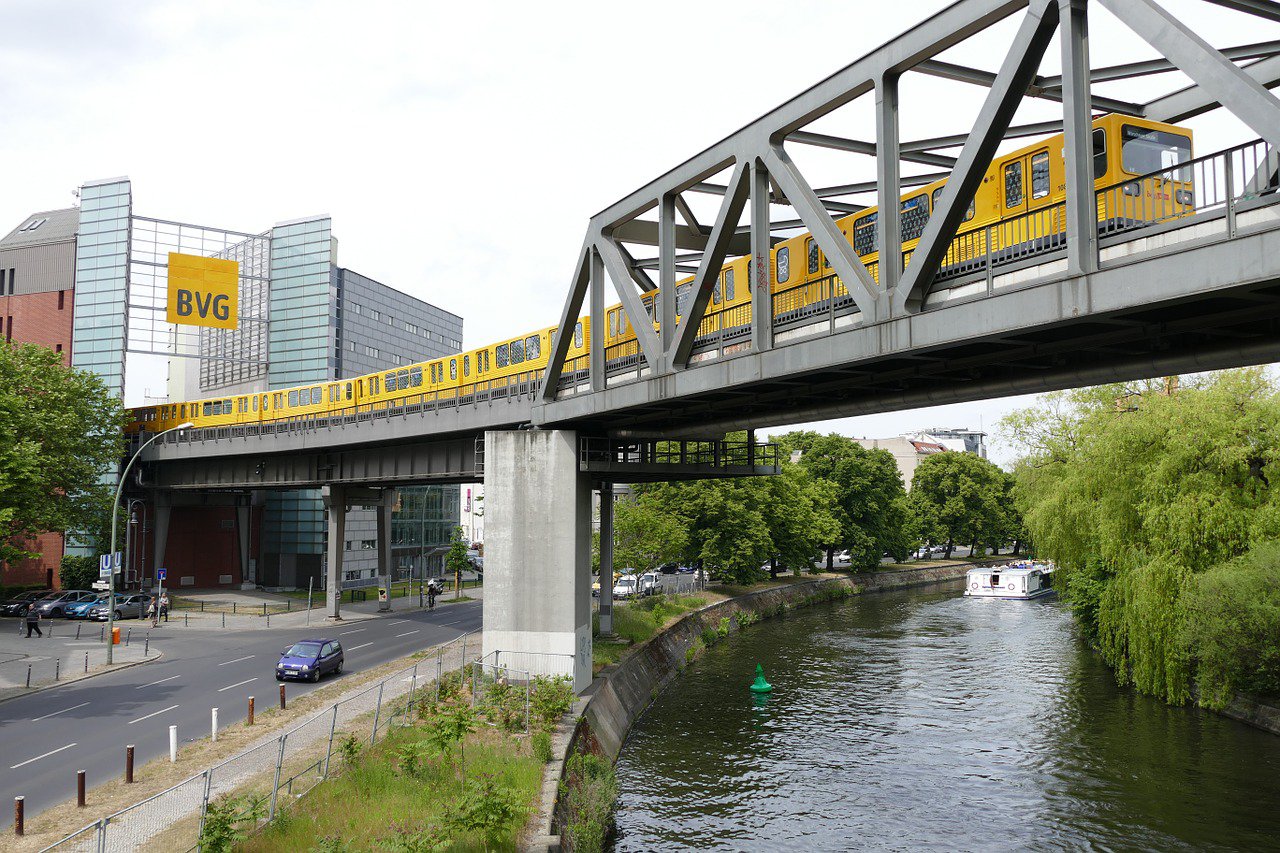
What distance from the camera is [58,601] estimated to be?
52281mm

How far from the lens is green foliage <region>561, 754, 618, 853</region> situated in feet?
58.1

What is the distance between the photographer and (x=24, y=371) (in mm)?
49562

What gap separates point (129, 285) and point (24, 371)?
19.2m

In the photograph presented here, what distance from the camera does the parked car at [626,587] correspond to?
2320 inches

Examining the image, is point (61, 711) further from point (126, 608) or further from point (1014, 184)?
point (1014, 184)

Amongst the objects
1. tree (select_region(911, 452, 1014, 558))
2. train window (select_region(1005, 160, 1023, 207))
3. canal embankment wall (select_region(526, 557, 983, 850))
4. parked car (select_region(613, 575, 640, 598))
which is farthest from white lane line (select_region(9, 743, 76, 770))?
tree (select_region(911, 452, 1014, 558))

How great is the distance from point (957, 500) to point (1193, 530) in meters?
71.1

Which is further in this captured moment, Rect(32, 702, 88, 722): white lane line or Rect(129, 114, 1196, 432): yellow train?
Rect(32, 702, 88, 722): white lane line

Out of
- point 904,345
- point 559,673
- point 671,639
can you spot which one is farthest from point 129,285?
point 904,345

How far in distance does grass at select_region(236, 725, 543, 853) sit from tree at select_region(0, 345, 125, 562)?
3329cm

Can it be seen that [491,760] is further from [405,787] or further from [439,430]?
[439,430]

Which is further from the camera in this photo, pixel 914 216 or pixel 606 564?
pixel 606 564

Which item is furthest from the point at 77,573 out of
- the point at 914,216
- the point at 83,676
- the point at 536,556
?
the point at 914,216

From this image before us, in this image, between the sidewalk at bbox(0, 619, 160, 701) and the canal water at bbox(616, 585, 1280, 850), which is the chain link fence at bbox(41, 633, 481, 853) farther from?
the sidewalk at bbox(0, 619, 160, 701)
